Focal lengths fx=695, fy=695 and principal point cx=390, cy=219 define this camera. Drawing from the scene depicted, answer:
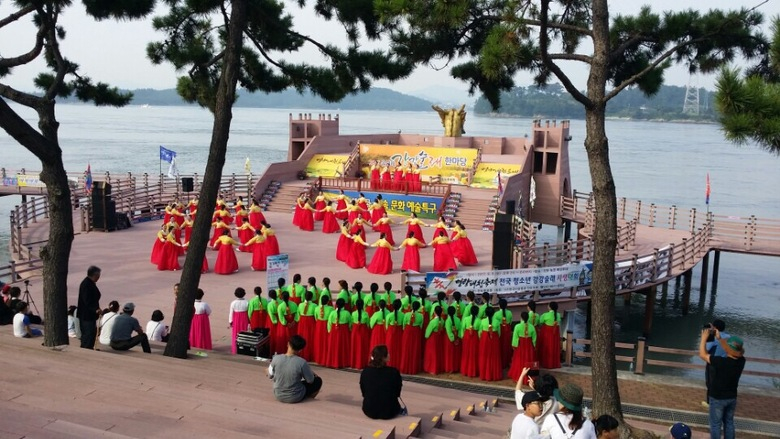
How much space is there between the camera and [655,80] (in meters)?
9.14

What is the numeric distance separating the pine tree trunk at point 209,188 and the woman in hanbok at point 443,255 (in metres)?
8.27

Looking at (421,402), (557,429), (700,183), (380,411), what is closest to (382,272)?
(421,402)

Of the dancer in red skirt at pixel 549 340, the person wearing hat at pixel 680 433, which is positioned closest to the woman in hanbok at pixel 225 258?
the dancer in red skirt at pixel 549 340

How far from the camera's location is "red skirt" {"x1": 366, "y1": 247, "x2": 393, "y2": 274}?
16984 millimetres

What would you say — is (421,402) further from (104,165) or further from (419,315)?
(104,165)

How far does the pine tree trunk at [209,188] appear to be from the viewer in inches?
377

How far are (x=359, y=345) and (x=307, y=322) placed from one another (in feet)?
3.16

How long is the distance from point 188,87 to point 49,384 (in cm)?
643

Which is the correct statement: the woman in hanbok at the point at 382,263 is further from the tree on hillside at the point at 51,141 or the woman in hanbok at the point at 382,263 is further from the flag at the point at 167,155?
the flag at the point at 167,155

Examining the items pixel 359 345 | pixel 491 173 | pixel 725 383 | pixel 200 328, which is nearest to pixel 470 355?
pixel 359 345

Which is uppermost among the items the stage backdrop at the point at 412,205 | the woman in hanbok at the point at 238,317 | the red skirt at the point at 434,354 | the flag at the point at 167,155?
the flag at the point at 167,155

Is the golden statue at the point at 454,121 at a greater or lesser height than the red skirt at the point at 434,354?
greater

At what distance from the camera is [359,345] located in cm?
1143

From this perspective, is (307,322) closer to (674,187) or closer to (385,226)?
(385,226)
